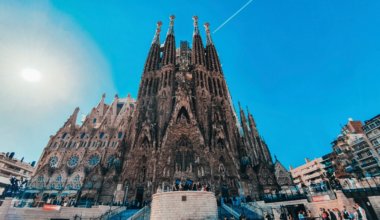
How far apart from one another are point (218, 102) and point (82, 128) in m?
27.5

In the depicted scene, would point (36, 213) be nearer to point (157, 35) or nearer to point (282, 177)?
point (282, 177)

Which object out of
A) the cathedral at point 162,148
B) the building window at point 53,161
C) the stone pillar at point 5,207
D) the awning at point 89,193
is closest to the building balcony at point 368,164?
the cathedral at point 162,148

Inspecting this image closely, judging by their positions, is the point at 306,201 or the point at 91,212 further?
the point at 91,212

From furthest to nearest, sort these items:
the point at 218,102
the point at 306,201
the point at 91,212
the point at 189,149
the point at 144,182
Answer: the point at 218,102
the point at 189,149
the point at 144,182
the point at 91,212
the point at 306,201

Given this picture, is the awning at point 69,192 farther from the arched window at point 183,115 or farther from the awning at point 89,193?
the arched window at point 183,115

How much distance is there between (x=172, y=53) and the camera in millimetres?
41219

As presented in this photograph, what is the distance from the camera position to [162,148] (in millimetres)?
25922

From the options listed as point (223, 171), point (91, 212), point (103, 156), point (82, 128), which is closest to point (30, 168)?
point (82, 128)

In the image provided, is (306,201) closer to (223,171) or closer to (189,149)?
(223,171)

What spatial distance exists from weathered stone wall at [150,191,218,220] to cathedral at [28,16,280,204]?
6.29 meters

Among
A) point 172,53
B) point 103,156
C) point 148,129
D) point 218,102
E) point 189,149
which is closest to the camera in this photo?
point 189,149

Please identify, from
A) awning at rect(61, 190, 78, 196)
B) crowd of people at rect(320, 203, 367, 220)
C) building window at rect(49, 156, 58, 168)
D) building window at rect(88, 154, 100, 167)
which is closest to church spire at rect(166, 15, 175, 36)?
building window at rect(88, 154, 100, 167)

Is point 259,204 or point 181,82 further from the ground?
point 181,82

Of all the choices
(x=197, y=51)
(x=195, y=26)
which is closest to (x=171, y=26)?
(x=195, y=26)
